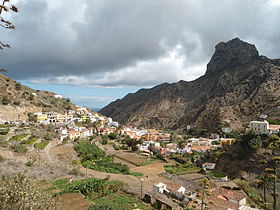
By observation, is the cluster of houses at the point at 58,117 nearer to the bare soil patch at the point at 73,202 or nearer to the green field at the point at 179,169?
the green field at the point at 179,169

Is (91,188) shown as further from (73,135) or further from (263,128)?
(263,128)

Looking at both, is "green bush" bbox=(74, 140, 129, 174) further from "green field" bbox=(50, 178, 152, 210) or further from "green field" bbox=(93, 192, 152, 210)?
"green field" bbox=(93, 192, 152, 210)

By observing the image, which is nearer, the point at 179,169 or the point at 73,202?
the point at 73,202

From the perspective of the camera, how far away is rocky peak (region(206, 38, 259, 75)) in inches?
4254

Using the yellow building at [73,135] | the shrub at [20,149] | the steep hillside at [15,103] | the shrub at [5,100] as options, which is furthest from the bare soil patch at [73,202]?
the shrub at [5,100]

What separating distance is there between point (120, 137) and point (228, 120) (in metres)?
36.4

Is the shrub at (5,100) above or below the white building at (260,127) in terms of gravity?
above

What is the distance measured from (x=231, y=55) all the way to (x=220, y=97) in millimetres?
32598

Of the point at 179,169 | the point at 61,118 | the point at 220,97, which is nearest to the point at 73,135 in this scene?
the point at 61,118

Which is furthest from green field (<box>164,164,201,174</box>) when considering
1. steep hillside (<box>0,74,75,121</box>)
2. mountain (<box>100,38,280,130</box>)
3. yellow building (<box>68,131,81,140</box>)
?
mountain (<box>100,38,280,130</box>)

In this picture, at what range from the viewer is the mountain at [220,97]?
6906 centimetres

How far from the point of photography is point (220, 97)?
9288 centimetres

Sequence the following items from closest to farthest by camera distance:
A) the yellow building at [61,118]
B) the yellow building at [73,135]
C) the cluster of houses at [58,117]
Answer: the yellow building at [73,135] → the cluster of houses at [58,117] → the yellow building at [61,118]

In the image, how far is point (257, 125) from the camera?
3303 centimetres
